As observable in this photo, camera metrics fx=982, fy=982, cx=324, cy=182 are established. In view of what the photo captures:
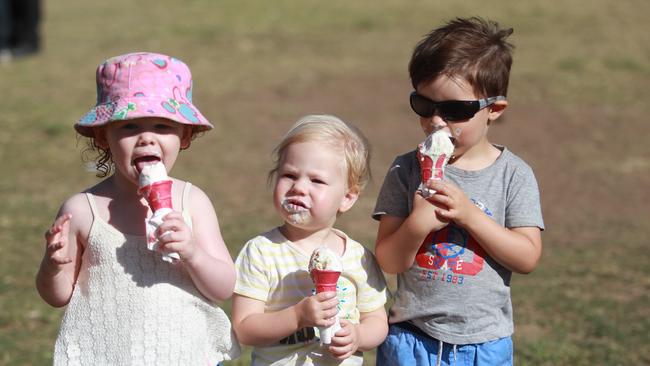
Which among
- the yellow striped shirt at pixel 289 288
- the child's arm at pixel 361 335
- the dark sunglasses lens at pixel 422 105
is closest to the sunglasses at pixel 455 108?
the dark sunglasses lens at pixel 422 105

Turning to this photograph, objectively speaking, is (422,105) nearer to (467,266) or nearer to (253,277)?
(467,266)

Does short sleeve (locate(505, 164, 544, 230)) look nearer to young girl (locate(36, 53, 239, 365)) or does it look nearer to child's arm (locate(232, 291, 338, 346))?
child's arm (locate(232, 291, 338, 346))

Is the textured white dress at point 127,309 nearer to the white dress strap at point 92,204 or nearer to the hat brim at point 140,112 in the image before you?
the white dress strap at point 92,204

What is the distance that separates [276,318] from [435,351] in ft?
2.14

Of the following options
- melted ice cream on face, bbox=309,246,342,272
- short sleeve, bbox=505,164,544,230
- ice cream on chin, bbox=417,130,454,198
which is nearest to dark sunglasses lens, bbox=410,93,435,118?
ice cream on chin, bbox=417,130,454,198

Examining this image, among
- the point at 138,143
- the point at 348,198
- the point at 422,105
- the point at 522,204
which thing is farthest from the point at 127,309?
the point at 522,204

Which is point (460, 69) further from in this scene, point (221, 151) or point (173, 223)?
point (221, 151)

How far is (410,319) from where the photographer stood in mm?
3648

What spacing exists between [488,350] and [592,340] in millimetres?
2676

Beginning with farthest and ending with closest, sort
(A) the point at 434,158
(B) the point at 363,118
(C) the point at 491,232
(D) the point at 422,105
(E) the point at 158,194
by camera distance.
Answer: (B) the point at 363,118 < (D) the point at 422,105 < (C) the point at 491,232 < (A) the point at 434,158 < (E) the point at 158,194

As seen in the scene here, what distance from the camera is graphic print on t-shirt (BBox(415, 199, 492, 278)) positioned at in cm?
354

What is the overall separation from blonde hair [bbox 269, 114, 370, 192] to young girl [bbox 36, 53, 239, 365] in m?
0.38

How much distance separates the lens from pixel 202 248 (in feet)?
10.8

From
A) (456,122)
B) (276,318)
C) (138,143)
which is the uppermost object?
(456,122)
